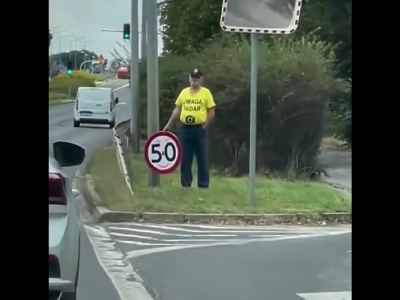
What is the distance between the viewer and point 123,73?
12.9 feet

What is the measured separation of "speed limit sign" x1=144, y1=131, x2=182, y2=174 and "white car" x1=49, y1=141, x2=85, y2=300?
250mm

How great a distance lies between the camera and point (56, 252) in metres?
3.86

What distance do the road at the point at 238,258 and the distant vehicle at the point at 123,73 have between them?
547 mm

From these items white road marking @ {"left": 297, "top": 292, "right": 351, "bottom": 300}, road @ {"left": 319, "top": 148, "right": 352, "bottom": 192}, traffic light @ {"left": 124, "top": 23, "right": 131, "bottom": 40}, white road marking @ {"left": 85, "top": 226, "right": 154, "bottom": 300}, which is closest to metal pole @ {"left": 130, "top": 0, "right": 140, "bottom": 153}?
traffic light @ {"left": 124, "top": 23, "right": 131, "bottom": 40}

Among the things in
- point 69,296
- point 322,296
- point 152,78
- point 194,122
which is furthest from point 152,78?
point 322,296

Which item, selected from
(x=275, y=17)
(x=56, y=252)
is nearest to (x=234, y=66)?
(x=275, y=17)

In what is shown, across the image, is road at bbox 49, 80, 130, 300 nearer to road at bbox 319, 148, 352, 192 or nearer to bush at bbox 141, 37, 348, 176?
bush at bbox 141, 37, 348, 176

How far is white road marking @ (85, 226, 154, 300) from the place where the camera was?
13.1ft

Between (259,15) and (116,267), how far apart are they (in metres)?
1.10

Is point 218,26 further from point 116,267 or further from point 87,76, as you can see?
point 116,267

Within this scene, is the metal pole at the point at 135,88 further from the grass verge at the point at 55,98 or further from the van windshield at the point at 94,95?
the grass verge at the point at 55,98

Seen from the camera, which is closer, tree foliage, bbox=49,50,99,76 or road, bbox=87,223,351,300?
tree foliage, bbox=49,50,99,76
